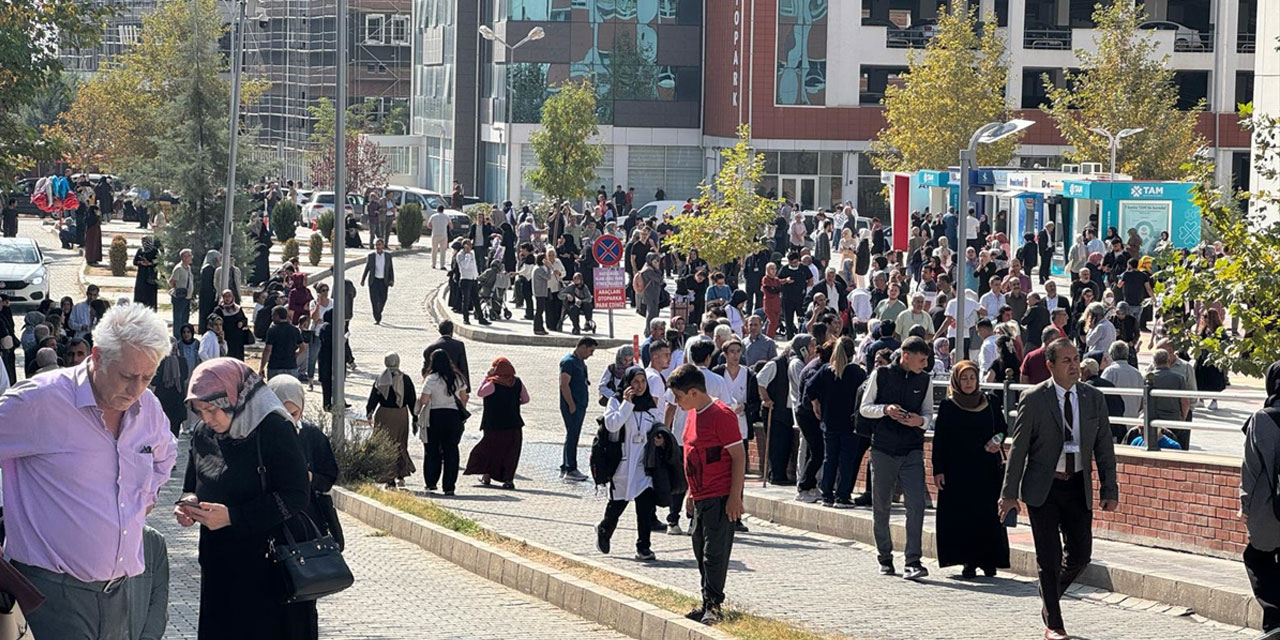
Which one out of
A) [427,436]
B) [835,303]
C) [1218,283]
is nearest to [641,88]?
[835,303]

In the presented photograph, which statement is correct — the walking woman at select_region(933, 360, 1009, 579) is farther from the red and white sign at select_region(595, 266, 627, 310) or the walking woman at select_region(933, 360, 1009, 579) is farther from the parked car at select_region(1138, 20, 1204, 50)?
the parked car at select_region(1138, 20, 1204, 50)

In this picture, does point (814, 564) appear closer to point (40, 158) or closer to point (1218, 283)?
point (1218, 283)

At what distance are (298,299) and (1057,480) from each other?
20607mm

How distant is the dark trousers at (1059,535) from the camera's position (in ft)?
31.8

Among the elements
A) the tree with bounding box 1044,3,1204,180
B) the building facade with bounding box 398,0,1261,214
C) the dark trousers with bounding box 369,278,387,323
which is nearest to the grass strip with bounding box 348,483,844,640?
the dark trousers with bounding box 369,278,387,323

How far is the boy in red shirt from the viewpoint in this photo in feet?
33.3

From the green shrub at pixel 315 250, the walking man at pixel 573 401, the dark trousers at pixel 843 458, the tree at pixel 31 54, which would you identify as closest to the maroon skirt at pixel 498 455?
the walking man at pixel 573 401

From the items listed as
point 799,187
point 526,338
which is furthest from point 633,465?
point 799,187

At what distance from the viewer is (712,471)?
10203 millimetres

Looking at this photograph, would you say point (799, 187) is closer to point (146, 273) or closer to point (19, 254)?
point (19, 254)

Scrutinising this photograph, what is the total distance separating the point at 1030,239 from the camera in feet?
143

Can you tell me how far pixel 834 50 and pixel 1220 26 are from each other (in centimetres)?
1351

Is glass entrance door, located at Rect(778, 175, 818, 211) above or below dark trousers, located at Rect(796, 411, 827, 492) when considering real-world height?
above

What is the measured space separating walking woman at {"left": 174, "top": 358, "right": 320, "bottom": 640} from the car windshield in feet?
107
